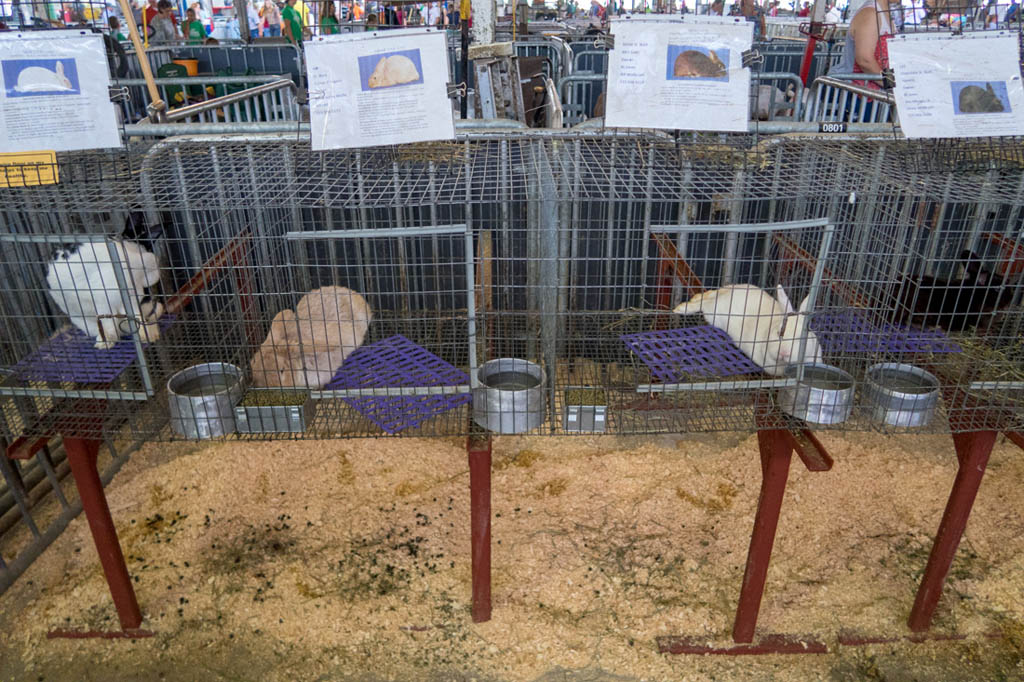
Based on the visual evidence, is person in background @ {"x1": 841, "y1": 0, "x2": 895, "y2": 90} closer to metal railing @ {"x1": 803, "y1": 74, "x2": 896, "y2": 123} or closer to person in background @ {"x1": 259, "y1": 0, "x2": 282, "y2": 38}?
metal railing @ {"x1": 803, "y1": 74, "x2": 896, "y2": 123}

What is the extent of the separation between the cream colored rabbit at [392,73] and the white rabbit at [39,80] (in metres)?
0.93

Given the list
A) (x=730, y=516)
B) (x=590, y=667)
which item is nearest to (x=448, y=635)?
(x=590, y=667)

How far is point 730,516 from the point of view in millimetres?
3535

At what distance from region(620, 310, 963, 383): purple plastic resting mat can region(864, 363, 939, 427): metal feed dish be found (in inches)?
4.0

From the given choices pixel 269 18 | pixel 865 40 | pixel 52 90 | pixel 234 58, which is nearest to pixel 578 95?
pixel 865 40

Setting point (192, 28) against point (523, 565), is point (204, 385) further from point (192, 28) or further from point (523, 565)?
point (192, 28)

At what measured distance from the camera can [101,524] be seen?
264 cm

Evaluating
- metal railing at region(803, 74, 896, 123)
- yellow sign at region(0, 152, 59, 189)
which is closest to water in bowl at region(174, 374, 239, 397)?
yellow sign at region(0, 152, 59, 189)

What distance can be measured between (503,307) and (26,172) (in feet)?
6.50

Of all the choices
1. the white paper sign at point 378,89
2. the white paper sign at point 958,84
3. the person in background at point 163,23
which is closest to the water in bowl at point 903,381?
the white paper sign at point 958,84

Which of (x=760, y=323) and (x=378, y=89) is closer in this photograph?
(x=378, y=89)

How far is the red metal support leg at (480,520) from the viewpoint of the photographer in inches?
96.7

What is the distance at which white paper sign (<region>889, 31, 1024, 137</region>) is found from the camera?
228 cm

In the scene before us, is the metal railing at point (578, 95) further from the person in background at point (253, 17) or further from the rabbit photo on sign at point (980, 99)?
the person in background at point (253, 17)
